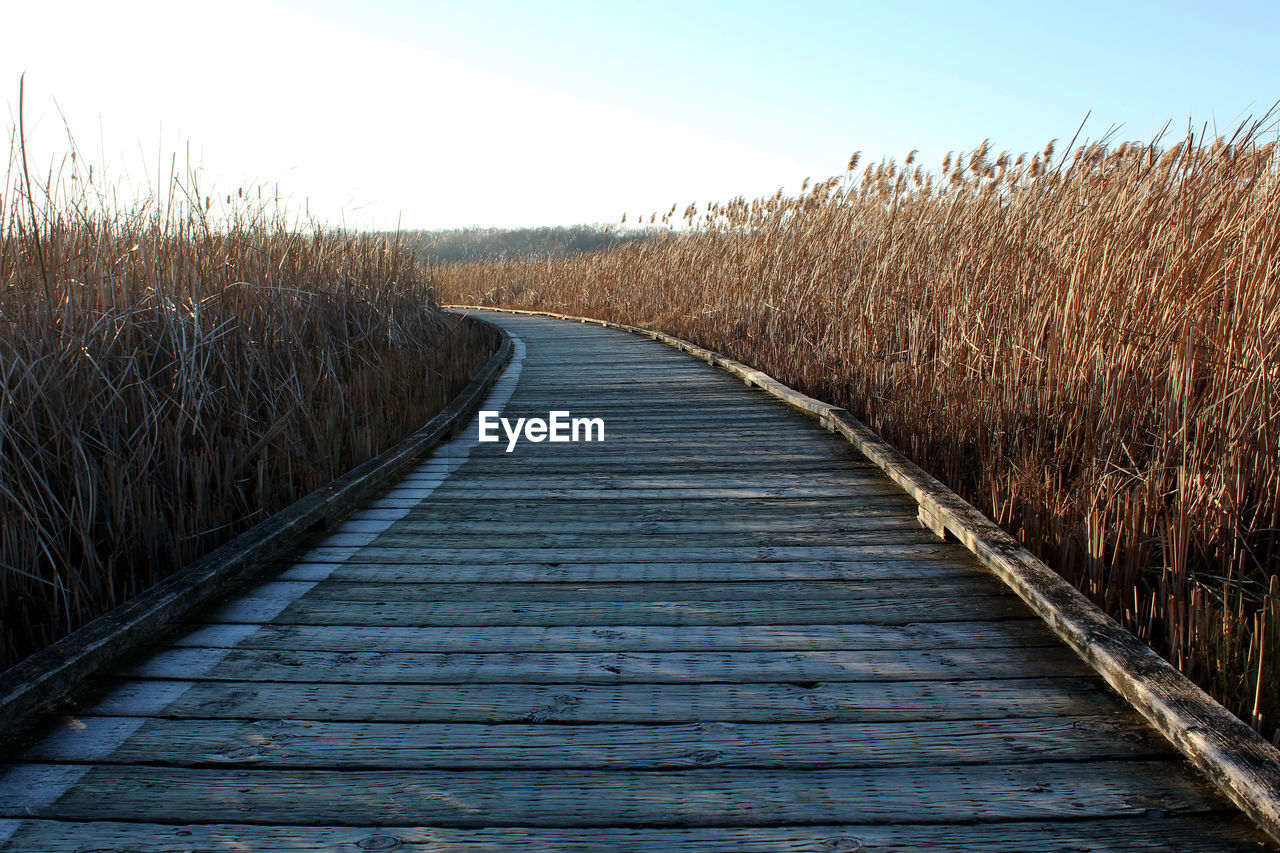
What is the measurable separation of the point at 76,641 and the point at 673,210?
1112 cm

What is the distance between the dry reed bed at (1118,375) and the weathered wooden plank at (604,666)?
41cm

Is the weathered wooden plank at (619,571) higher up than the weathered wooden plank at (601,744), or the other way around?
the weathered wooden plank at (619,571)

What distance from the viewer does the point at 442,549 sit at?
2.49m

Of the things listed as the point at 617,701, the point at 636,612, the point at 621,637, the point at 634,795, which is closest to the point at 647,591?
the point at 636,612

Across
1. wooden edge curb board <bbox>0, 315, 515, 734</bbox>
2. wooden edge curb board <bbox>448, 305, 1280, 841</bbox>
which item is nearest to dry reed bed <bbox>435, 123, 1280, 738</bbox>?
wooden edge curb board <bbox>448, 305, 1280, 841</bbox>

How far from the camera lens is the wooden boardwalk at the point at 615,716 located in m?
1.21

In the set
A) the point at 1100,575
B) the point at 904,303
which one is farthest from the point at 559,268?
the point at 1100,575

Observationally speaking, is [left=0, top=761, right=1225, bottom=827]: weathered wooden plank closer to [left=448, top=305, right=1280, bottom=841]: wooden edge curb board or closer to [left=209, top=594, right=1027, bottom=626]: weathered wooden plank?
[left=448, top=305, right=1280, bottom=841]: wooden edge curb board

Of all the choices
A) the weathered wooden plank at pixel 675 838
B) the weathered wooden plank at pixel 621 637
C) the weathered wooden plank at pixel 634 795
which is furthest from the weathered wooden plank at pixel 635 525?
the weathered wooden plank at pixel 675 838

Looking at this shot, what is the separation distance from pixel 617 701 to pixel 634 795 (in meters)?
0.29

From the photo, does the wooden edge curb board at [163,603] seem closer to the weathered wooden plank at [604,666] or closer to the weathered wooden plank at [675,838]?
the weathered wooden plank at [604,666]

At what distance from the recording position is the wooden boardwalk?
121 centimetres

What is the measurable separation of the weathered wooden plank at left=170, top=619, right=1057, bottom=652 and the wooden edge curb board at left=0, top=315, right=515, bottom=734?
0.09 m

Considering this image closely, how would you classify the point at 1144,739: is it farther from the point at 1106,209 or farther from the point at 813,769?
the point at 1106,209
